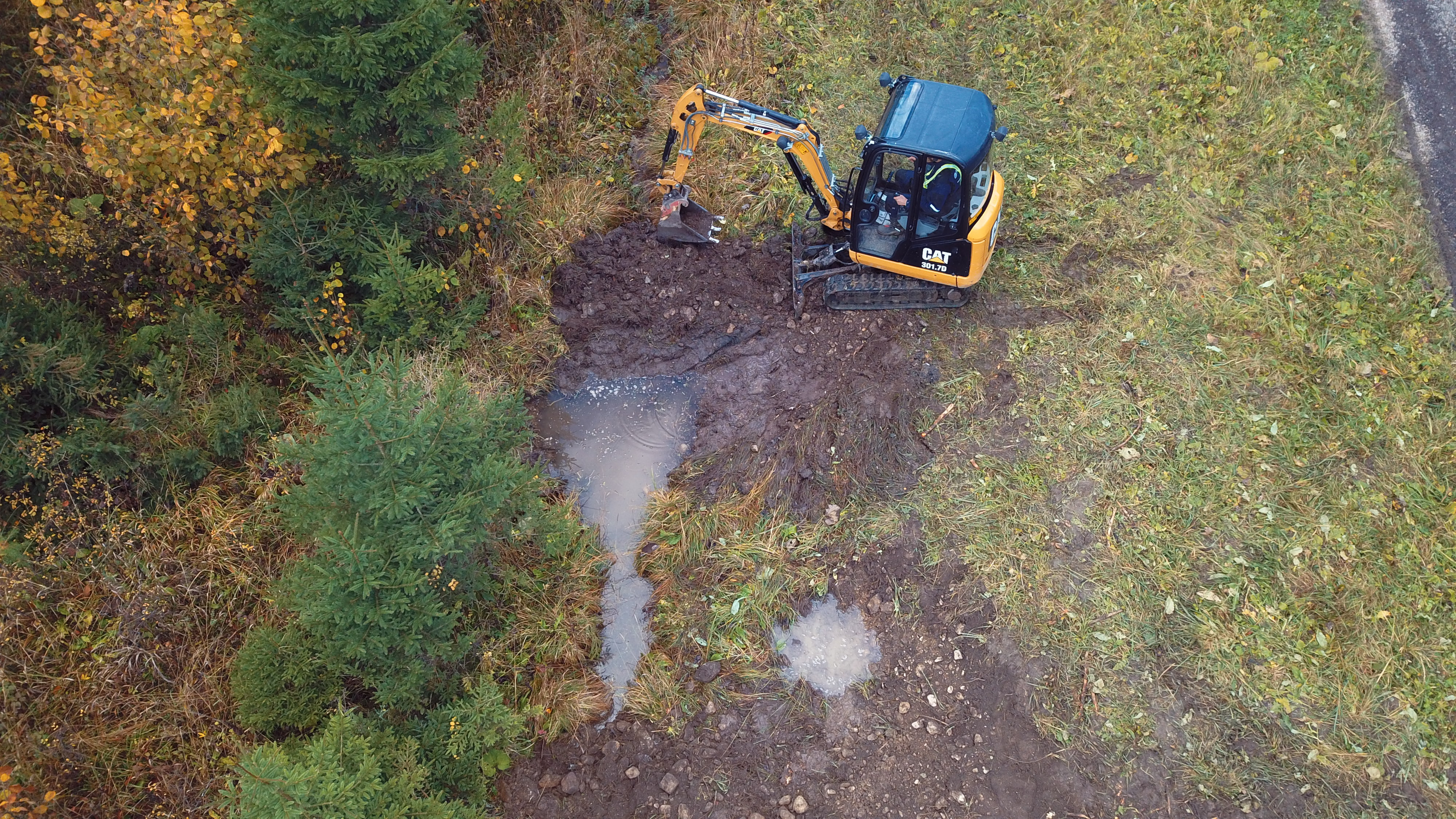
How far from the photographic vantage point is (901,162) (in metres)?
7.56

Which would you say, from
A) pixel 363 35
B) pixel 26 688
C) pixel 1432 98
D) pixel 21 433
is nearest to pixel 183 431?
pixel 21 433

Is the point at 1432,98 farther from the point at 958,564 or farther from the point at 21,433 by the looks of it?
the point at 21,433

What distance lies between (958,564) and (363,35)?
20.8 feet

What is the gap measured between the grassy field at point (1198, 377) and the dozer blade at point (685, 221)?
1.10 ft

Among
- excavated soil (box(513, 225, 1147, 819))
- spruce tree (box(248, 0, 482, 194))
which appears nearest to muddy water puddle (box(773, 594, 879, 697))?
excavated soil (box(513, 225, 1147, 819))

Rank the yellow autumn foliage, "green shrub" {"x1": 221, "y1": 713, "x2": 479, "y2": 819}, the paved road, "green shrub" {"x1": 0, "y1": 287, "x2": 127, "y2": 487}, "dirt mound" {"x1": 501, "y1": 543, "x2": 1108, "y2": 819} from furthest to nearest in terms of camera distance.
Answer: the paved road
"green shrub" {"x1": 0, "y1": 287, "x2": 127, "y2": 487}
the yellow autumn foliage
"dirt mound" {"x1": 501, "y1": 543, "x2": 1108, "y2": 819}
"green shrub" {"x1": 221, "y1": 713, "x2": 479, "y2": 819}

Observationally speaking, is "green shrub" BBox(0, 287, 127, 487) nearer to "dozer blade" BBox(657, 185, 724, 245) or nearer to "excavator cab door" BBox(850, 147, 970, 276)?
"dozer blade" BBox(657, 185, 724, 245)

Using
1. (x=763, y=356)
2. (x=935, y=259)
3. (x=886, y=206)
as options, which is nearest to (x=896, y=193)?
(x=886, y=206)

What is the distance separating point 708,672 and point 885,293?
411 centimetres

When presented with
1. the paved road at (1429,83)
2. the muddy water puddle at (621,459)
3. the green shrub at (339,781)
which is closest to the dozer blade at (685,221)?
the muddy water puddle at (621,459)

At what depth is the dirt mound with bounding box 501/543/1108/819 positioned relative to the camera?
6.02m

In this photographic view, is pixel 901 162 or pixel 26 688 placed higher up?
pixel 901 162

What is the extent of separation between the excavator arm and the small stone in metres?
4.42

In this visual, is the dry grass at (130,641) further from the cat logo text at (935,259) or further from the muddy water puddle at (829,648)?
the cat logo text at (935,259)
